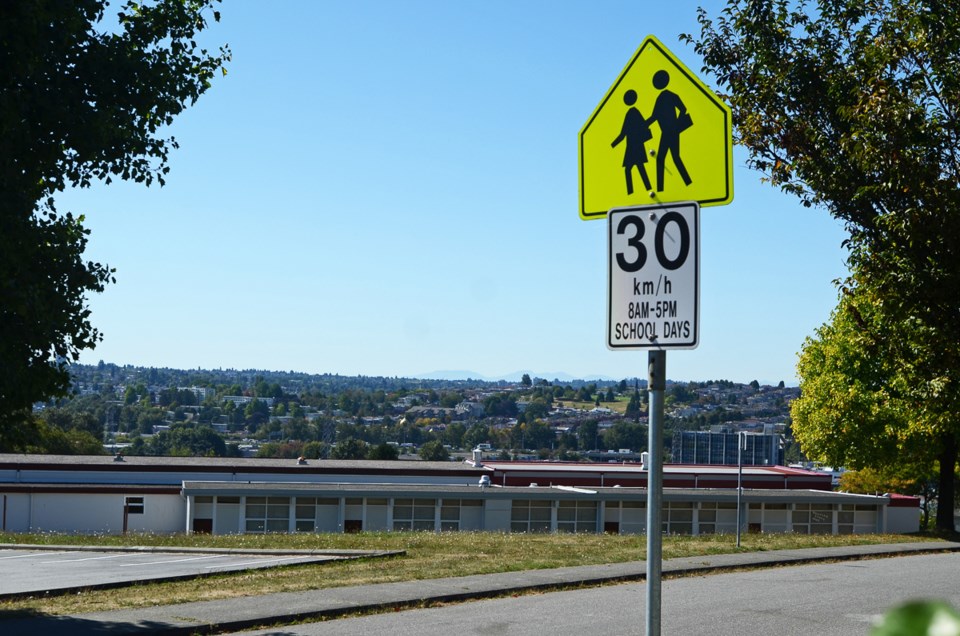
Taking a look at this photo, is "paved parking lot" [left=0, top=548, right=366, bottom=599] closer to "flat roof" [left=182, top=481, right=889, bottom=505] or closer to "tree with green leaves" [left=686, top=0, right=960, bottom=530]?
"tree with green leaves" [left=686, top=0, right=960, bottom=530]

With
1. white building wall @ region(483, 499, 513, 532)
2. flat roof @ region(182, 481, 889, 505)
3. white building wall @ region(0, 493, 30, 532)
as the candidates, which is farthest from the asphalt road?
white building wall @ region(0, 493, 30, 532)

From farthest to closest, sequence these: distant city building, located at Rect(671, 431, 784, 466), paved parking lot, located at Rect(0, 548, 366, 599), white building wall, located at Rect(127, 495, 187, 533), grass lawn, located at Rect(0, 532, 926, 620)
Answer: distant city building, located at Rect(671, 431, 784, 466), white building wall, located at Rect(127, 495, 187, 533), paved parking lot, located at Rect(0, 548, 366, 599), grass lawn, located at Rect(0, 532, 926, 620)

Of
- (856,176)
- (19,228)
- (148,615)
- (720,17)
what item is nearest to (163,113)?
(19,228)

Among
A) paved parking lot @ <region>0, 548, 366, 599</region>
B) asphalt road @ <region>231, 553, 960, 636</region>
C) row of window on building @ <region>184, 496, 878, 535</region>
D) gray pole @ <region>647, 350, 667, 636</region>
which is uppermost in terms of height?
gray pole @ <region>647, 350, 667, 636</region>

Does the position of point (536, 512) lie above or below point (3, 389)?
below

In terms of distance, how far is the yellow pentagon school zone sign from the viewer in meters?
4.24

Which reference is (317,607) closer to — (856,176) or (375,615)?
(375,615)

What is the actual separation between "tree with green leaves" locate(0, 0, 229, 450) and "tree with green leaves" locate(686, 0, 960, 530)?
699 cm

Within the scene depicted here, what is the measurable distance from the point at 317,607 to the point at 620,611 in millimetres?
3896

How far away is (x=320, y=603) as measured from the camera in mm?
13320

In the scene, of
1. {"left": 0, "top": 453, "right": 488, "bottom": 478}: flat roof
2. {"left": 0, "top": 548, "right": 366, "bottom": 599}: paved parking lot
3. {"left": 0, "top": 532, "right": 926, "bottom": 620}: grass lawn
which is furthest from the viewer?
{"left": 0, "top": 453, "right": 488, "bottom": 478}: flat roof

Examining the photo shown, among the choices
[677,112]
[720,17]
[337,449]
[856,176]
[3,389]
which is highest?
[720,17]

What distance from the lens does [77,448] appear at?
88000mm

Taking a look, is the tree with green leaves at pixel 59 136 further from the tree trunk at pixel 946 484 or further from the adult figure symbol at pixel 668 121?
the tree trunk at pixel 946 484
